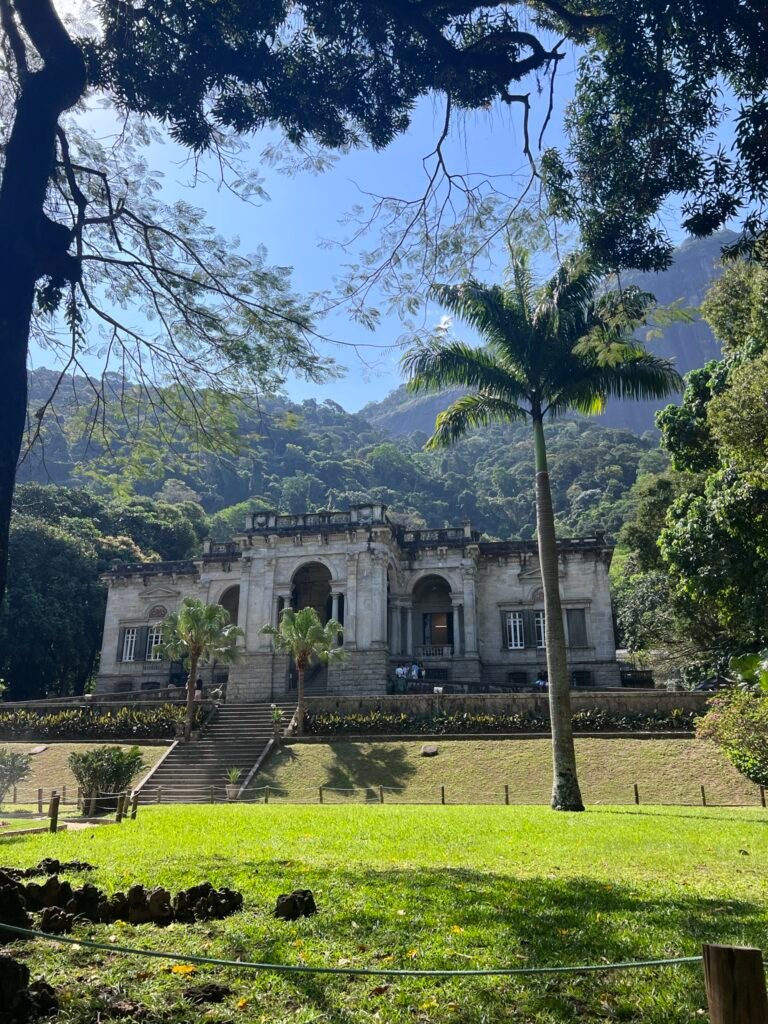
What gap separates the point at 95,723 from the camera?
27875 millimetres

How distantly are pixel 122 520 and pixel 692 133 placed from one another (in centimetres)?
4793

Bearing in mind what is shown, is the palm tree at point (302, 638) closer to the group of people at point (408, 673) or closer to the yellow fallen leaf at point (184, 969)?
the group of people at point (408, 673)

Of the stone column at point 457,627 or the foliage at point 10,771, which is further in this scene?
the stone column at point 457,627

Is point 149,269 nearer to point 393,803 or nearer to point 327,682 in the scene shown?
point 393,803

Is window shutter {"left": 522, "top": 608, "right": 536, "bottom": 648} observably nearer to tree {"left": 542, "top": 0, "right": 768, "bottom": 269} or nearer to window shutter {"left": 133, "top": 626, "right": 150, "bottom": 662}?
window shutter {"left": 133, "top": 626, "right": 150, "bottom": 662}

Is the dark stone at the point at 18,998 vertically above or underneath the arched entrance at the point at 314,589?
underneath

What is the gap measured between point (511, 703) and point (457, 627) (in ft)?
36.8

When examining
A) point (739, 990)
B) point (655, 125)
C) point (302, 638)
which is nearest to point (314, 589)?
point (302, 638)

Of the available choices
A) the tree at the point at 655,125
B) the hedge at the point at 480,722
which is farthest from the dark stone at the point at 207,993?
the hedge at the point at 480,722

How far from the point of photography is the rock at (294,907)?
16.7ft

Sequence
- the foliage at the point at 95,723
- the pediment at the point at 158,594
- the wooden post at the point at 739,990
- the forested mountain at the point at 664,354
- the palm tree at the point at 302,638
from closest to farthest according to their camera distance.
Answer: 1. the wooden post at the point at 739,990
2. the palm tree at the point at 302,638
3. the foliage at the point at 95,723
4. the pediment at the point at 158,594
5. the forested mountain at the point at 664,354

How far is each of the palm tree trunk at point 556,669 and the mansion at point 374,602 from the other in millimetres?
17250

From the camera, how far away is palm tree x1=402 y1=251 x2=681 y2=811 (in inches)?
621

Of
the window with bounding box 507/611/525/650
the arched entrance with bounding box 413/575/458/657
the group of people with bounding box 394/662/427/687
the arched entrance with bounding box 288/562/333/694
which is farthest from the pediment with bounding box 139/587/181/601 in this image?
the window with bounding box 507/611/525/650
